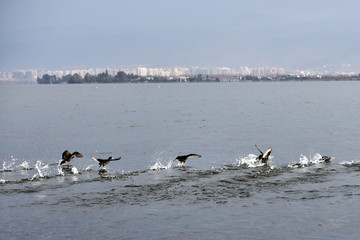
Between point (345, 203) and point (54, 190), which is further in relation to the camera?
point (54, 190)

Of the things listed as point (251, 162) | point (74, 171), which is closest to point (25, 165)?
point (74, 171)

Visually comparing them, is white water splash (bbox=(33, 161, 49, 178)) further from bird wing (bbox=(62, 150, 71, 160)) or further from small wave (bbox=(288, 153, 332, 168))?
small wave (bbox=(288, 153, 332, 168))

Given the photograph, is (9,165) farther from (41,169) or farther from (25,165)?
(41,169)

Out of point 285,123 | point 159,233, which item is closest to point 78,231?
point 159,233

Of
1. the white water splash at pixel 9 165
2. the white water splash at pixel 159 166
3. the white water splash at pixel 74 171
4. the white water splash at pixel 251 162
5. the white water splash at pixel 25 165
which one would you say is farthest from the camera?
the white water splash at pixel 25 165

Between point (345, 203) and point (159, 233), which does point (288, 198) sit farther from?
point (159, 233)

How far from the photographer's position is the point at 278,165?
25.0 m

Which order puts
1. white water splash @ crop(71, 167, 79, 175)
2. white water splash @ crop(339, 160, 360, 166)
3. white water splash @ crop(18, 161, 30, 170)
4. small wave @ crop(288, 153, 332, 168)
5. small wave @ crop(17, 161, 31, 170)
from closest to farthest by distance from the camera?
white water splash @ crop(71, 167, 79, 175) < white water splash @ crop(339, 160, 360, 166) < small wave @ crop(288, 153, 332, 168) < small wave @ crop(17, 161, 31, 170) < white water splash @ crop(18, 161, 30, 170)

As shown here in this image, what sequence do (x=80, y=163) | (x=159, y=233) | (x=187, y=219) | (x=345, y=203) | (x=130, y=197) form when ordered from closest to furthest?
(x=159, y=233) < (x=187, y=219) < (x=345, y=203) < (x=130, y=197) < (x=80, y=163)

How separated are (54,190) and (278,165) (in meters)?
10.1

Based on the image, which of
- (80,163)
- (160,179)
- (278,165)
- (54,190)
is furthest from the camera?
(80,163)

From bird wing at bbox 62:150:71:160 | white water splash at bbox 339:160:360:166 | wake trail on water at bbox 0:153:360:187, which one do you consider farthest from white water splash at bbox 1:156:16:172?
white water splash at bbox 339:160:360:166

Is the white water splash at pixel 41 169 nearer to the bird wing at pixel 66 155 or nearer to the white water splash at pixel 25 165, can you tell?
the white water splash at pixel 25 165

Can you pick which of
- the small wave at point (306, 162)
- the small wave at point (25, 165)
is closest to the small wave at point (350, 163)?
the small wave at point (306, 162)
